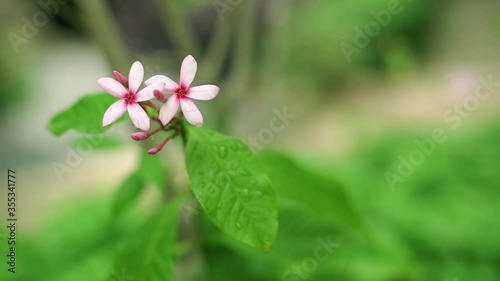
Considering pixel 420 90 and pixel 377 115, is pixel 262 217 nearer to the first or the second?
pixel 377 115

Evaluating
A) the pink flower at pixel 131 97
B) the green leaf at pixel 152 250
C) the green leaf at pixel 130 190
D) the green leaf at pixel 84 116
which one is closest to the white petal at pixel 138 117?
the pink flower at pixel 131 97

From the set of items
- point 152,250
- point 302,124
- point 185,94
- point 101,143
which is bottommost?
point 152,250

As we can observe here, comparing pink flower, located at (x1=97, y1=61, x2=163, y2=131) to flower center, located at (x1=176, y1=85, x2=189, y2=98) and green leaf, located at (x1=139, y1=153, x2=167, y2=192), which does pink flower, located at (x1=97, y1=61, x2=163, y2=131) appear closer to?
flower center, located at (x1=176, y1=85, x2=189, y2=98)

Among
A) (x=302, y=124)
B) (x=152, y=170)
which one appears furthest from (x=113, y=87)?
(x=302, y=124)

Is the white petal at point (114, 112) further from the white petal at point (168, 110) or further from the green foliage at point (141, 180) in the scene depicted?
the green foliage at point (141, 180)

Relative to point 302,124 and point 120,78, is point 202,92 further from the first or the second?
point 302,124
